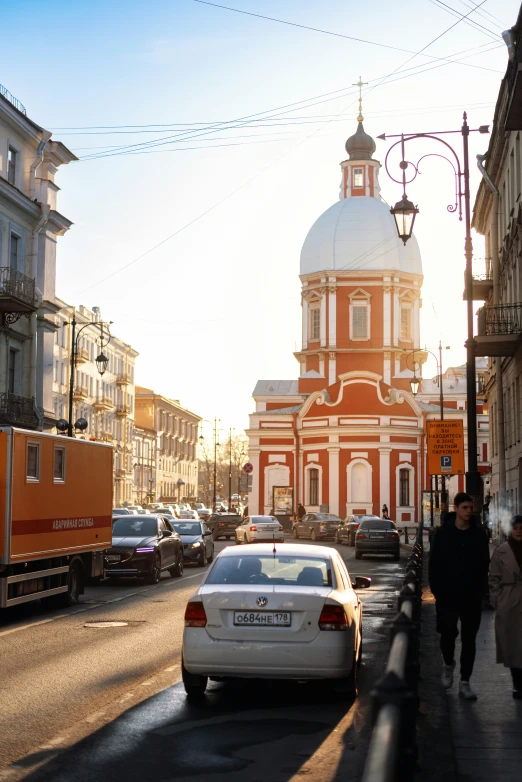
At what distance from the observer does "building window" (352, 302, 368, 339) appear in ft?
269

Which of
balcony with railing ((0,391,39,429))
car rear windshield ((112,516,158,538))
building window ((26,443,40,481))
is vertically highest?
balcony with railing ((0,391,39,429))

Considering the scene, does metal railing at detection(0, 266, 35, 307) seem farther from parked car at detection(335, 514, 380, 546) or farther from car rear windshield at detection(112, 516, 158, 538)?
parked car at detection(335, 514, 380, 546)

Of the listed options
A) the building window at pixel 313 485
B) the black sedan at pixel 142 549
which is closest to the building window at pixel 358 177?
the building window at pixel 313 485

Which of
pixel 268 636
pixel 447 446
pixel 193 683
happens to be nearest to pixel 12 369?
pixel 447 446

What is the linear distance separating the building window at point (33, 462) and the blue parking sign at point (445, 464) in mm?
10179

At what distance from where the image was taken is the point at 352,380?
7625 cm

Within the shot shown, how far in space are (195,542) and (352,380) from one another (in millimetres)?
43807

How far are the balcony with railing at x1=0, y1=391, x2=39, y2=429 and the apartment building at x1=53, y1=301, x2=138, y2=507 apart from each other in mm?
38072

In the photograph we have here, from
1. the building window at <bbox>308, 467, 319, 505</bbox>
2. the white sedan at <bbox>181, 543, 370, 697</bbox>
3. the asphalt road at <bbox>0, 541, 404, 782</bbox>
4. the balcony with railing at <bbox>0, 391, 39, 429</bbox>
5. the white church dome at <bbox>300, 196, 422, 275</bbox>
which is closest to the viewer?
the asphalt road at <bbox>0, 541, 404, 782</bbox>

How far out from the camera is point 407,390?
82812mm

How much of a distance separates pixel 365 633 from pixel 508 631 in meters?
6.15

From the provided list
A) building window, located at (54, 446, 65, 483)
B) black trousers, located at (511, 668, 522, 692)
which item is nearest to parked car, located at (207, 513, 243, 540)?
building window, located at (54, 446, 65, 483)

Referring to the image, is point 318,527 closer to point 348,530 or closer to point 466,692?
point 348,530

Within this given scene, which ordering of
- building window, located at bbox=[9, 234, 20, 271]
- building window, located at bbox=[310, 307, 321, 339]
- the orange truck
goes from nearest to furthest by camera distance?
1. the orange truck
2. building window, located at bbox=[9, 234, 20, 271]
3. building window, located at bbox=[310, 307, 321, 339]
